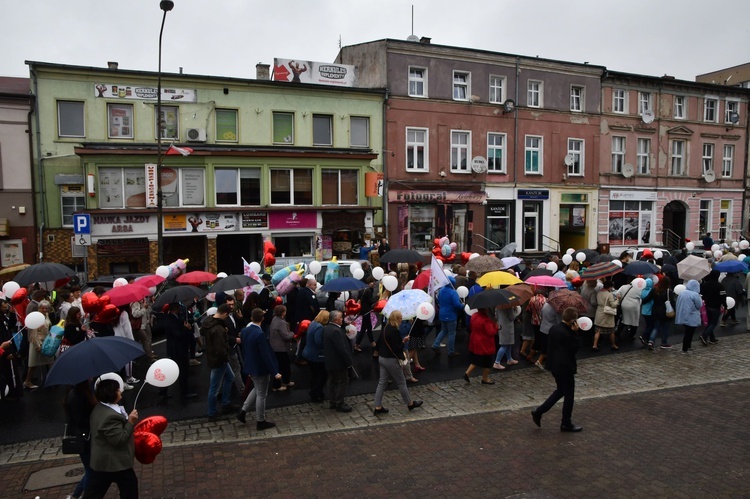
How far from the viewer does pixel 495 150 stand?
28766 millimetres

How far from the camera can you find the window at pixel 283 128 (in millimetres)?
24656

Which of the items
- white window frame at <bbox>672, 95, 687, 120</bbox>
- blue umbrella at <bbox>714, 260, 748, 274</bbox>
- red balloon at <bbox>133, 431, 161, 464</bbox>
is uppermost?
white window frame at <bbox>672, 95, 687, 120</bbox>

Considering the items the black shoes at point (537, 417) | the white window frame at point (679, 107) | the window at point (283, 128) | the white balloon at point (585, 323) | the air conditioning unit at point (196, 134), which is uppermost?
the white window frame at point (679, 107)

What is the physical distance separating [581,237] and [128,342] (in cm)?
2964

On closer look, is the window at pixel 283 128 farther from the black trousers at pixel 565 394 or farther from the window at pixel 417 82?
the black trousers at pixel 565 394

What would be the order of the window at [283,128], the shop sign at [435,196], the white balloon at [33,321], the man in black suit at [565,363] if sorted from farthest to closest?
the shop sign at [435,196] → the window at [283,128] → the white balloon at [33,321] → the man in black suit at [565,363]

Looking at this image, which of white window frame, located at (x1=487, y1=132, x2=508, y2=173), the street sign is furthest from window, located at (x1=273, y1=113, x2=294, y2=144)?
white window frame, located at (x1=487, y1=132, x2=508, y2=173)

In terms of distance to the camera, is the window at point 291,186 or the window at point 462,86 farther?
the window at point 462,86

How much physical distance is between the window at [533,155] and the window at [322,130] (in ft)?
36.4

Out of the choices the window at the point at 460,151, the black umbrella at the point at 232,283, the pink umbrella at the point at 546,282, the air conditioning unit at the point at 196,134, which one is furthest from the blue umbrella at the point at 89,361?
the window at the point at 460,151

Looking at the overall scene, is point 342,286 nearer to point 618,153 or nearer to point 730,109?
point 618,153

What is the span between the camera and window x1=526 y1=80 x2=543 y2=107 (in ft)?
96.2

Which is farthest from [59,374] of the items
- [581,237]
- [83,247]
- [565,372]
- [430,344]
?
[581,237]

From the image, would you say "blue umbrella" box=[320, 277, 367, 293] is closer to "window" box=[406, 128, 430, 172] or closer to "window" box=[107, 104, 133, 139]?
"window" box=[107, 104, 133, 139]
